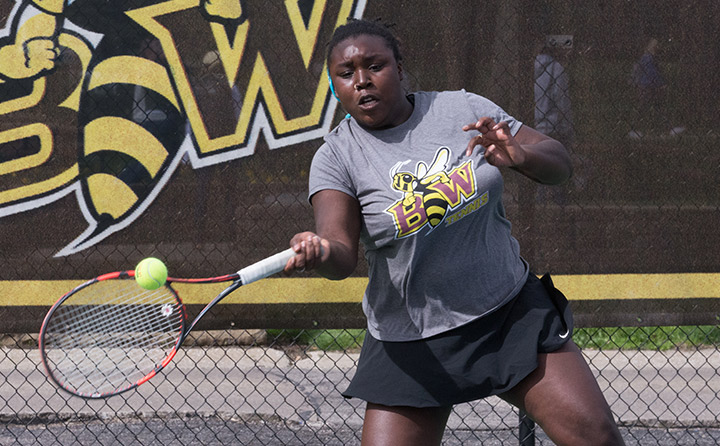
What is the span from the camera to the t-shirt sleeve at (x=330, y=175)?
2436 mm

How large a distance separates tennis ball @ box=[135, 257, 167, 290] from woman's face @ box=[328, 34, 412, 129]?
2.41 ft

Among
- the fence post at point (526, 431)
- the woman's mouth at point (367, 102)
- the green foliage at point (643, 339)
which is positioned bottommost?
the green foliage at point (643, 339)

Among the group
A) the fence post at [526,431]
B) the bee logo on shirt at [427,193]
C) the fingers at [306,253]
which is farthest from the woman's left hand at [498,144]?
the fence post at [526,431]

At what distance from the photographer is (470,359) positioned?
2.44m

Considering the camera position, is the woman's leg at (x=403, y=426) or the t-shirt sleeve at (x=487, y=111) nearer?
the woman's leg at (x=403, y=426)

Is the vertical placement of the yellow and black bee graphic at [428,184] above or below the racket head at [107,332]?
above

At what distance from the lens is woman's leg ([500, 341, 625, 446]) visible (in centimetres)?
228

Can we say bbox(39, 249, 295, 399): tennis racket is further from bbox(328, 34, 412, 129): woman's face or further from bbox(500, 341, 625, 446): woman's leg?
bbox(500, 341, 625, 446): woman's leg

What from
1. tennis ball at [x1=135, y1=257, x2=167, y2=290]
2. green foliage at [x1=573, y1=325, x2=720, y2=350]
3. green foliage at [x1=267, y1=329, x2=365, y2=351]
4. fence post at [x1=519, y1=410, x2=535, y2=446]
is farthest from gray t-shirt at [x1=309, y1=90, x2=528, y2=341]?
green foliage at [x1=573, y1=325, x2=720, y2=350]

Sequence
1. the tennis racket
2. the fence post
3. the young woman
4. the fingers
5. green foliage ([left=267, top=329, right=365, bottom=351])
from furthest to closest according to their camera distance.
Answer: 1. green foliage ([left=267, top=329, right=365, bottom=351])
2. the fence post
3. the tennis racket
4. the young woman
5. the fingers

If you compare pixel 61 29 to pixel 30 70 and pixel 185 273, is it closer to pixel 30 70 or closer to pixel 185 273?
pixel 30 70

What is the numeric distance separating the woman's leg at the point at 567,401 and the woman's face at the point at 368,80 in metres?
0.83

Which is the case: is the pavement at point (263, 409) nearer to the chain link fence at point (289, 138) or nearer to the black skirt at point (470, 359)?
the chain link fence at point (289, 138)

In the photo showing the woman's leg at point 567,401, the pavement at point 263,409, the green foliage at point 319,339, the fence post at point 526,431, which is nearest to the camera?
the woman's leg at point 567,401
